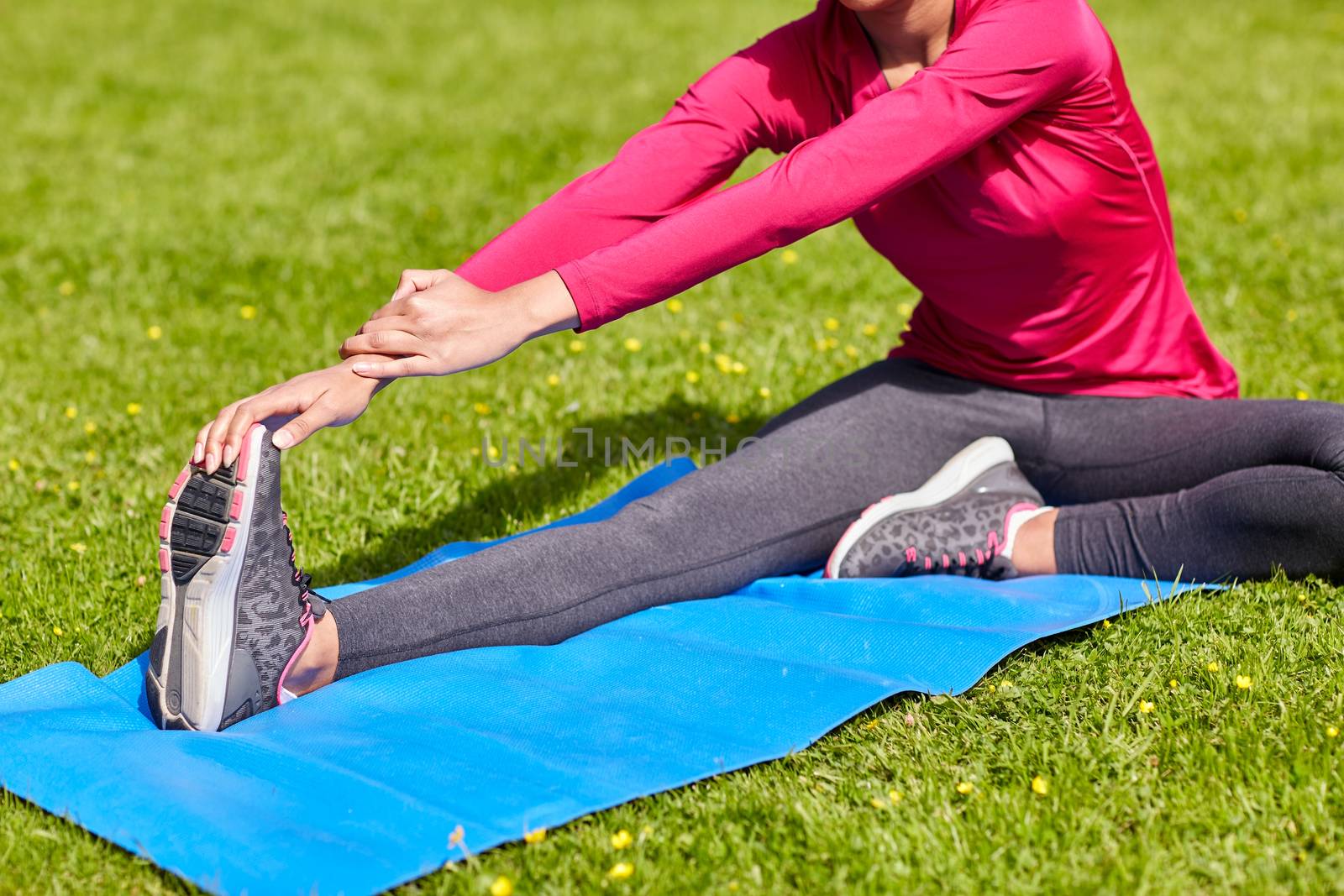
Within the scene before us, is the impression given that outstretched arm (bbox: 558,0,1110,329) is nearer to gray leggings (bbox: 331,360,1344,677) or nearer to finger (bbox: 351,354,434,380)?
finger (bbox: 351,354,434,380)

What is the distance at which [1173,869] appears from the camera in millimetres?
2010

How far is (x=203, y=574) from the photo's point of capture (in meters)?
2.36

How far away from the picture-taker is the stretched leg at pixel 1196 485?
2.83 meters

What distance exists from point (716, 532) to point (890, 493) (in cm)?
45

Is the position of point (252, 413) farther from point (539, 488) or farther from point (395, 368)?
point (539, 488)

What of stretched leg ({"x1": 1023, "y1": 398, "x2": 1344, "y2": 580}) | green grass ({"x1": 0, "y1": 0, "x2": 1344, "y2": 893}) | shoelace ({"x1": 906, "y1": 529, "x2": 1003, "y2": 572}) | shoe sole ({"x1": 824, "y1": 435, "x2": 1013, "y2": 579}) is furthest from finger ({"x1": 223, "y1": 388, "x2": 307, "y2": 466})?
stretched leg ({"x1": 1023, "y1": 398, "x2": 1344, "y2": 580})

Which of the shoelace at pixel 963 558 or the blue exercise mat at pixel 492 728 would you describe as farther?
the shoelace at pixel 963 558

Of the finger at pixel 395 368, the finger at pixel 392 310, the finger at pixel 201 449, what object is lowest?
the finger at pixel 201 449

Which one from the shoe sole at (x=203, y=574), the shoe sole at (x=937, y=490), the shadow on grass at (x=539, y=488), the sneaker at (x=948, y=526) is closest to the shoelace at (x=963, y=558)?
the sneaker at (x=948, y=526)

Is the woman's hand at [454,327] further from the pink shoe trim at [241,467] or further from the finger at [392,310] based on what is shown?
the pink shoe trim at [241,467]

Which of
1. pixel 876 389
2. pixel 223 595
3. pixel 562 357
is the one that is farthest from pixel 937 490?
pixel 562 357

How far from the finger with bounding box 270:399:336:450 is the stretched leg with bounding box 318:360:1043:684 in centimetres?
41

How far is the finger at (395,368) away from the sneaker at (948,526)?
1118 mm

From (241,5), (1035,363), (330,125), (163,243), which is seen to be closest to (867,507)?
(1035,363)
